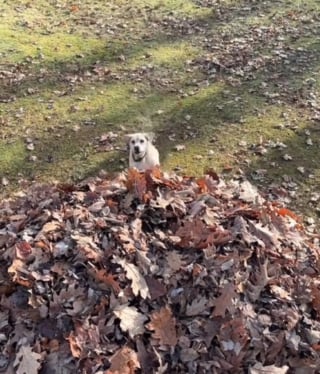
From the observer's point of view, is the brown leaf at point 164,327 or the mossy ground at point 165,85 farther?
the mossy ground at point 165,85

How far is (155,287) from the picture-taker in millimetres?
3945

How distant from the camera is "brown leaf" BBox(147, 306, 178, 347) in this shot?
3.76 m

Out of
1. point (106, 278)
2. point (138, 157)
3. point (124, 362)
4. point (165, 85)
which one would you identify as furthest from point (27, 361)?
point (165, 85)

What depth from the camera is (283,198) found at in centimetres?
646

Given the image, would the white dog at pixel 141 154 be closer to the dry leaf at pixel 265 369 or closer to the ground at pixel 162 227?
the ground at pixel 162 227

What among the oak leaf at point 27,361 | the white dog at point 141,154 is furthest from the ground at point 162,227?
the white dog at point 141,154

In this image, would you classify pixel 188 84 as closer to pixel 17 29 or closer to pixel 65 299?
pixel 17 29

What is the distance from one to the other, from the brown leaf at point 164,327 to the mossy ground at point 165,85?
2949 mm

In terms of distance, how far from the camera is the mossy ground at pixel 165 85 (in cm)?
709

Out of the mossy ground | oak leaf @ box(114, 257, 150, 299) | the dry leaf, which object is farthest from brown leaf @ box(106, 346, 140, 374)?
the mossy ground

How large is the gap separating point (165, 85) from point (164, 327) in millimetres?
5240

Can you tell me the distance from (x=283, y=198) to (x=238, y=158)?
0.86 metres

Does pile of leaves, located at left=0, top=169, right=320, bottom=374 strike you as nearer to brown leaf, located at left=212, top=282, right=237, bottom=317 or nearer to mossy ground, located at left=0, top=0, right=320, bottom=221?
brown leaf, located at left=212, top=282, right=237, bottom=317

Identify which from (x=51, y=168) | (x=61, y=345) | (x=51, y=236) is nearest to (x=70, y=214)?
(x=51, y=236)
